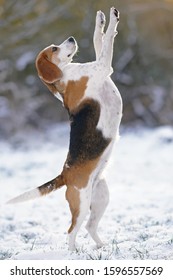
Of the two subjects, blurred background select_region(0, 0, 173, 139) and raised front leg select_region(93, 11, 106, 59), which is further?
blurred background select_region(0, 0, 173, 139)

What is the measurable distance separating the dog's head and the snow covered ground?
81 centimetres

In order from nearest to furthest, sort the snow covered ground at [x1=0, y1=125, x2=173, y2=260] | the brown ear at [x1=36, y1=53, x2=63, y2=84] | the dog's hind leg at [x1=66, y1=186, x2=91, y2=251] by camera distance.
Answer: the dog's hind leg at [x1=66, y1=186, x2=91, y2=251] → the brown ear at [x1=36, y1=53, x2=63, y2=84] → the snow covered ground at [x1=0, y1=125, x2=173, y2=260]

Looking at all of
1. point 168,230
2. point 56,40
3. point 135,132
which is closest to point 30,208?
point 168,230

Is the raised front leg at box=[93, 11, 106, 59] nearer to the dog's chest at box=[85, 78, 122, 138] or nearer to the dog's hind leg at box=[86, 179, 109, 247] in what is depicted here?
the dog's chest at box=[85, 78, 122, 138]

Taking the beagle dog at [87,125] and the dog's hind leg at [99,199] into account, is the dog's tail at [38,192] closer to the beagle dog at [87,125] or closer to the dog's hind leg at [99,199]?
the beagle dog at [87,125]

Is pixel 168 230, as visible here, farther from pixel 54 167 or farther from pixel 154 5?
pixel 154 5

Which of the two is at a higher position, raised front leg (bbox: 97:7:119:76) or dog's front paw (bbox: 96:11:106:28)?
dog's front paw (bbox: 96:11:106:28)

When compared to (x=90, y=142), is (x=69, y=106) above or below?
above

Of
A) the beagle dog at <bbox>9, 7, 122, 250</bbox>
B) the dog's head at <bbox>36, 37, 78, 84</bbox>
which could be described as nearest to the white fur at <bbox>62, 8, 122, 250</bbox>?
the beagle dog at <bbox>9, 7, 122, 250</bbox>

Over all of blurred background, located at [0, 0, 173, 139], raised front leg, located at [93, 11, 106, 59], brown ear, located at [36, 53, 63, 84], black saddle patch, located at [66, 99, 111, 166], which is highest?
blurred background, located at [0, 0, 173, 139]

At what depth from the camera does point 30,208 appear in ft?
26.2

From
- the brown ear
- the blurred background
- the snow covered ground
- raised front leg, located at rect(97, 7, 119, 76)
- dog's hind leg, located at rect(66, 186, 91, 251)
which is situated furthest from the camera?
the blurred background

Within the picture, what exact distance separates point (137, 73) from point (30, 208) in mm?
8219

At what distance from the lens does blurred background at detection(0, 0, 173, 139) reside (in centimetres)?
1464
